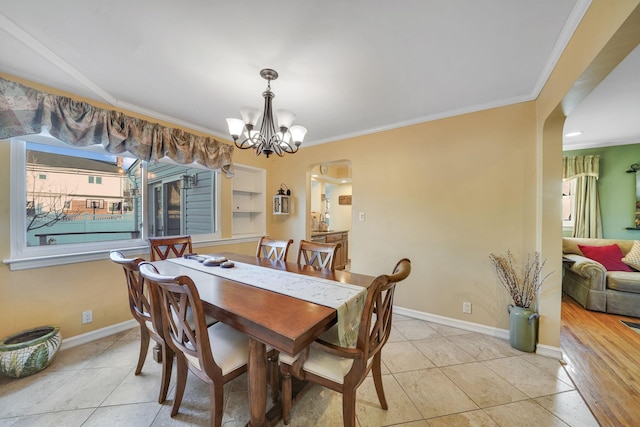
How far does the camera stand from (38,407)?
4.63ft

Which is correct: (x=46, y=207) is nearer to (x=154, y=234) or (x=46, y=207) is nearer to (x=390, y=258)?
(x=154, y=234)

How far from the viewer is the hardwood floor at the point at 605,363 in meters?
1.43

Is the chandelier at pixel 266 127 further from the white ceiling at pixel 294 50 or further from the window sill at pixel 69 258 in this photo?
the window sill at pixel 69 258

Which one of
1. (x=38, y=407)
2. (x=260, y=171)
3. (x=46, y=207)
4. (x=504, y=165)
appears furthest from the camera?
(x=260, y=171)

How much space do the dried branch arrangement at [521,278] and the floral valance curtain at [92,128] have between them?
3.56m

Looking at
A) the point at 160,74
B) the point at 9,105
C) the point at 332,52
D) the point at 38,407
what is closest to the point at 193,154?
the point at 160,74

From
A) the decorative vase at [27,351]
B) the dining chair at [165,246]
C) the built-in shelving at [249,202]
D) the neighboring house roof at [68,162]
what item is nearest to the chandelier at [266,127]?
the dining chair at [165,246]

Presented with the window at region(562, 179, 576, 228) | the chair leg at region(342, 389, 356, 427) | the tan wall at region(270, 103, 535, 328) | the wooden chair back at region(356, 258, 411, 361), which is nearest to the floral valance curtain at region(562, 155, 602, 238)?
the window at region(562, 179, 576, 228)

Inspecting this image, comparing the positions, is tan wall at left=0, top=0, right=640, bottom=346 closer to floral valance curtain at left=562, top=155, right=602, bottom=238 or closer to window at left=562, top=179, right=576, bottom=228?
floral valance curtain at left=562, top=155, right=602, bottom=238

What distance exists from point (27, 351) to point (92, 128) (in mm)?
1826

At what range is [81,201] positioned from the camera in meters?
2.21

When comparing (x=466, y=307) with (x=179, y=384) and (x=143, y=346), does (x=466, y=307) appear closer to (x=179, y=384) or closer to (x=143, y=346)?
(x=179, y=384)

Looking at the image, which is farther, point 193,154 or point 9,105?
point 193,154

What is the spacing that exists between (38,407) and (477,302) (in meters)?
3.60
